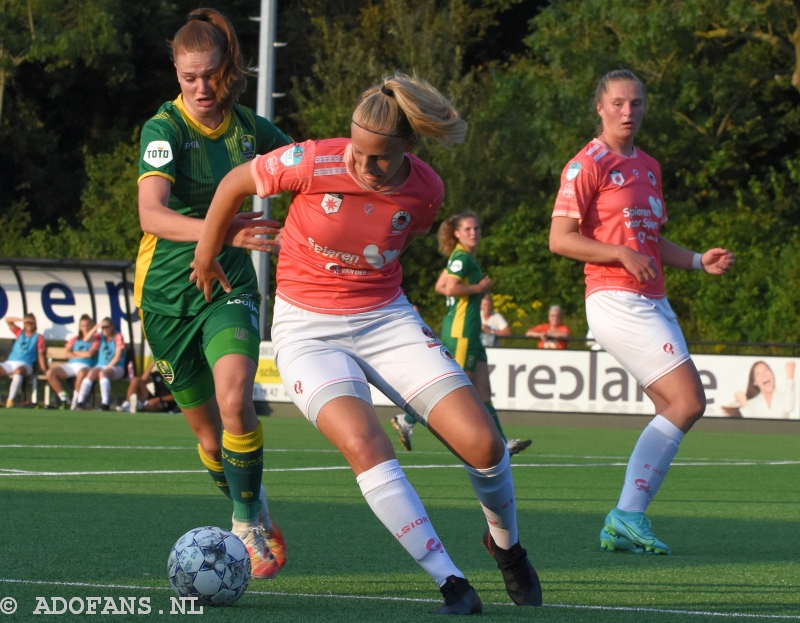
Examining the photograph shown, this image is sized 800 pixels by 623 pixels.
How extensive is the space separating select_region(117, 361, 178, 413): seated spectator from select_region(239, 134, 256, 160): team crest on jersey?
1501cm

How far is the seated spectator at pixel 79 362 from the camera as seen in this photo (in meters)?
20.8

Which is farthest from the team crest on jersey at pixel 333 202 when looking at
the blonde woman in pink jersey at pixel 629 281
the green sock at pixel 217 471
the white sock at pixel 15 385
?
the white sock at pixel 15 385

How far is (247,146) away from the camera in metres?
5.78

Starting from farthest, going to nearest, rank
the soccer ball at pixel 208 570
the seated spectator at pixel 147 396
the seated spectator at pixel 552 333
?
the seated spectator at pixel 147 396
the seated spectator at pixel 552 333
the soccer ball at pixel 208 570

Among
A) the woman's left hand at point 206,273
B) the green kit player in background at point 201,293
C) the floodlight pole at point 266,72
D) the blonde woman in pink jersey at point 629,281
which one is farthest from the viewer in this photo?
the floodlight pole at point 266,72

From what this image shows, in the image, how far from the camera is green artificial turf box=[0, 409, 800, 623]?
460cm

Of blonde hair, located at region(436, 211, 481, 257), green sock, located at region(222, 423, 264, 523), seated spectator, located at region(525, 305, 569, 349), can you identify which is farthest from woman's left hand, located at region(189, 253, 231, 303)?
seated spectator, located at region(525, 305, 569, 349)

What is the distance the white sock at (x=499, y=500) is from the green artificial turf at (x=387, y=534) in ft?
0.77

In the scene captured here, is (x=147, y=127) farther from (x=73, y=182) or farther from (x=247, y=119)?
(x=73, y=182)

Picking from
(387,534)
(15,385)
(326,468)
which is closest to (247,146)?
(387,534)

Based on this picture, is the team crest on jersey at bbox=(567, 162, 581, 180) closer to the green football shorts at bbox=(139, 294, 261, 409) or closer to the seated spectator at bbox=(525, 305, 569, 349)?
the green football shorts at bbox=(139, 294, 261, 409)

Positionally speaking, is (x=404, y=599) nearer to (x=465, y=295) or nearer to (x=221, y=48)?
(x=221, y=48)

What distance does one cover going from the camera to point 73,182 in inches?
1587

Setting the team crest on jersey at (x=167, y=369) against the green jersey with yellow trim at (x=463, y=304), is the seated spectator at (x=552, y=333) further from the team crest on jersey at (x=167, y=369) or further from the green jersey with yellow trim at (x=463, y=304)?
the team crest on jersey at (x=167, y=369)
